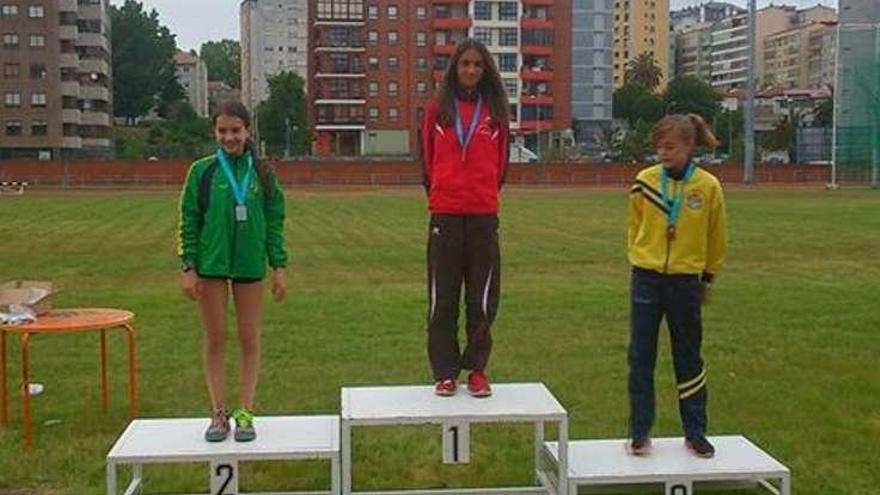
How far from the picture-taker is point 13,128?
236 ft

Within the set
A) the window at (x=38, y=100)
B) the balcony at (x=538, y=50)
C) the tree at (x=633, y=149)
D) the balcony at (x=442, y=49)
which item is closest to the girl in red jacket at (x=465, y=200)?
the tree at (x=633, y=149)

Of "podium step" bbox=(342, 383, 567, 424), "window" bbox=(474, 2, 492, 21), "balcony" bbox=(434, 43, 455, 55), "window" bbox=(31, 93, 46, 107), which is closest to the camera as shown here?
"podium step" bbox=(342, 383, 567, 424)

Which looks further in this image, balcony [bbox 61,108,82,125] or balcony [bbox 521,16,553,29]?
balcony [bbox 521,16,553,29]

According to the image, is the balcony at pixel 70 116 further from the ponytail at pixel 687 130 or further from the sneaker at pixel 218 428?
the ponytail at pixel 687 130

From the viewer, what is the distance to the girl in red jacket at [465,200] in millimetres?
5777

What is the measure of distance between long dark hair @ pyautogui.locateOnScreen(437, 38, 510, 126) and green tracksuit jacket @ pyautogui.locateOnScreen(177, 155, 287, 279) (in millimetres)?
953

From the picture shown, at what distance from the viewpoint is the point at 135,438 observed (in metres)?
5.40

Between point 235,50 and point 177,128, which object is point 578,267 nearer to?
point 177,128

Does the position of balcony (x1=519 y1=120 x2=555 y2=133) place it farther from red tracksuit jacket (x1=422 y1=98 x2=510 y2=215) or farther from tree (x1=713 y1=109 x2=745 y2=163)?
red tracksuit jacket (x1=422 y1=98 x2=510 y2=215)

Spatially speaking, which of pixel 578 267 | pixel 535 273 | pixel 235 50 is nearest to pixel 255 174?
pixel 535 273

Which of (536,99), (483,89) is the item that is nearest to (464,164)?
(483,89)

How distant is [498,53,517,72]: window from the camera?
276 feet

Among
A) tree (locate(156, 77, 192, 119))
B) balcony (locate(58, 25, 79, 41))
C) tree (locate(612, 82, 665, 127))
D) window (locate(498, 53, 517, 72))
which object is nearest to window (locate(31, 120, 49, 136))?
balcony (locate(58, 25, 79, 41))

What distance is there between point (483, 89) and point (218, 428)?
2126mm
